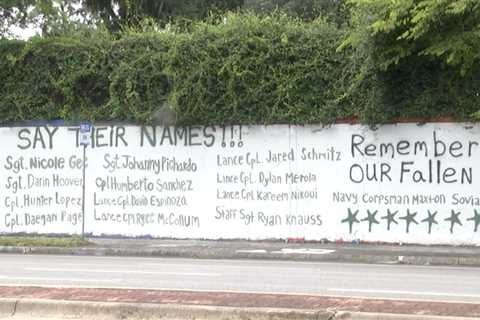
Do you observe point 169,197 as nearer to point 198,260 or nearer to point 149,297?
point 198,260

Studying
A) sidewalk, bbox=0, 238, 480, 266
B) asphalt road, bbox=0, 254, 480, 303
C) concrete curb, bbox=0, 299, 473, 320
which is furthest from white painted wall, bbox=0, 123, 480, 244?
concrete curb, bbox=0, 299, 473, 320

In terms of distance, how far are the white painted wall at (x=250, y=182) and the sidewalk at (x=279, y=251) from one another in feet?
1.70

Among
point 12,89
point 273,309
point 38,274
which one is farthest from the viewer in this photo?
point 12,89

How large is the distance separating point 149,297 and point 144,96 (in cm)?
1093

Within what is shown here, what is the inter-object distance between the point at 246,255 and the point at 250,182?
266 cm

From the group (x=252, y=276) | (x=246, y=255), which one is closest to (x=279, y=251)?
(x=246, y=255)

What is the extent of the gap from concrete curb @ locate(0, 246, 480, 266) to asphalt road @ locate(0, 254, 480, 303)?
2.24 ft

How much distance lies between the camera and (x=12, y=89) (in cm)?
1900

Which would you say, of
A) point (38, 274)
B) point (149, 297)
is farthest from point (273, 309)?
point (38, 274)

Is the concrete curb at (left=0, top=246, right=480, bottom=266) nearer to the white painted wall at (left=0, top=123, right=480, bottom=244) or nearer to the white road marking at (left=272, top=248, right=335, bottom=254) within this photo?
the white road marking at (left=272, top=248, right=335, bottom=254)

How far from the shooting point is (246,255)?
50.4 feet

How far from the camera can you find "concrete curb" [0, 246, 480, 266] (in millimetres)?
14484

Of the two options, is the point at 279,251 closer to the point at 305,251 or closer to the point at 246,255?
the point at 305,251

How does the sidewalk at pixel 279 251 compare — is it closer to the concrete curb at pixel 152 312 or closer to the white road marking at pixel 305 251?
the white road marking at pixel 305 251
